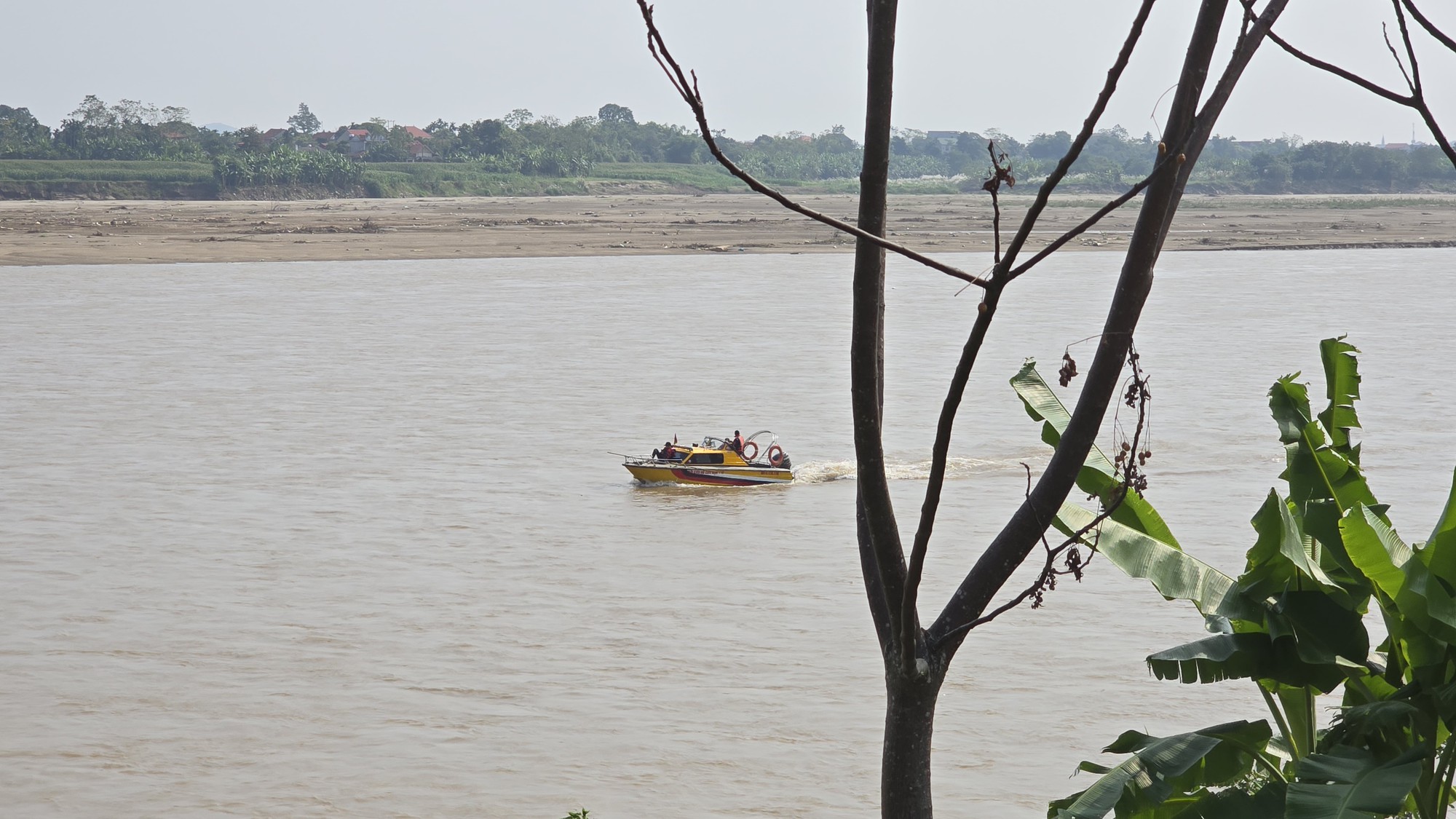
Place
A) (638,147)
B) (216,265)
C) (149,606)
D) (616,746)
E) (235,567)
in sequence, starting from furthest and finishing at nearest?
(638,147) → (216,265) → (235,567) → (149,606) → (616,746)

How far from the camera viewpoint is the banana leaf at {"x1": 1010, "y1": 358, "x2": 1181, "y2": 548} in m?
5.14

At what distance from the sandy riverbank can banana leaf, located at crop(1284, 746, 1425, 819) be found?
46.5 metres

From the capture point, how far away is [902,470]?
65.3ft

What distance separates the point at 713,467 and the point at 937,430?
1687 cm

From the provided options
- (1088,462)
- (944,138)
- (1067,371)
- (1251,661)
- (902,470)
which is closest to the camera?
(1067,371)

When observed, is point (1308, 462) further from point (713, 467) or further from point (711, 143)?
point (713, 467)

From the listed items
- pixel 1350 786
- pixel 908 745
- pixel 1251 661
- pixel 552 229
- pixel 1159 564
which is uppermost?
pixel 552 229

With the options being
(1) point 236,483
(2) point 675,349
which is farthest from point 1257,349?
(1) point 236,483

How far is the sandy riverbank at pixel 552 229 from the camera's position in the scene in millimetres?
54594

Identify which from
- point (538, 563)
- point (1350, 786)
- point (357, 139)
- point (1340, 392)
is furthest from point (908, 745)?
point (357, 139)

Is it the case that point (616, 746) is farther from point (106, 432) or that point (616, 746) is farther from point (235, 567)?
point (106, 432)

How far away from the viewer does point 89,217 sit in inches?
2522

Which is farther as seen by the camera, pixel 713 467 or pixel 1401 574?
pixel 713 467

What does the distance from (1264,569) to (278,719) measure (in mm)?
8321
